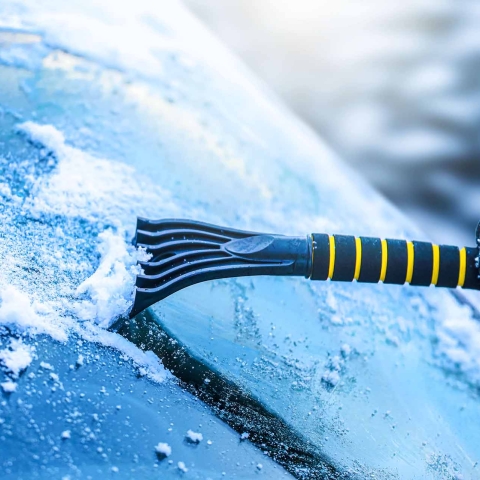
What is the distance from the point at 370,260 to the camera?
56.4 inches

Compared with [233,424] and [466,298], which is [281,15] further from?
[233,424]

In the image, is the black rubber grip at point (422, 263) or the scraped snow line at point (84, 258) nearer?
the scraped snow line at point (84, 258)

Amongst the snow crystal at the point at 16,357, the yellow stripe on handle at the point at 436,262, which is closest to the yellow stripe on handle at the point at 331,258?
the yellow stripe on handle at the point at 436,262

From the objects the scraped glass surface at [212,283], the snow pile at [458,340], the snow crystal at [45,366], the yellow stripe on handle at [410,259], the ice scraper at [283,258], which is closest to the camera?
the snow crystal at [45,366]

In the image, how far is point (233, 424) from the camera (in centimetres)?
119

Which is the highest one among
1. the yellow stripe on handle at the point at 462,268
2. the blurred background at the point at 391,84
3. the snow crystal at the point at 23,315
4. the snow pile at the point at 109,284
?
the blurred background at the point at 391,84

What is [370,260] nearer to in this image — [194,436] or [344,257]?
[344,257]

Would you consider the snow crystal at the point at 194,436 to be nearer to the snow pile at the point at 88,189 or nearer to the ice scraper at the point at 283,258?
the ice scraper at the point at 283,258

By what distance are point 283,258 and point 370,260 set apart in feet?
0.70

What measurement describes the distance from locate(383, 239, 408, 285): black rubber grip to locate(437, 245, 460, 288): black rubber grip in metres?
0.09

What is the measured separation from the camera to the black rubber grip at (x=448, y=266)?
4.84 feet

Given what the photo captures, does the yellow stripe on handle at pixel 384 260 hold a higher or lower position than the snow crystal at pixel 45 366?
higher

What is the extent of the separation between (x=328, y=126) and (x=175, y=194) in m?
1.58

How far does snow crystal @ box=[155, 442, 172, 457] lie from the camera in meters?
1.08
